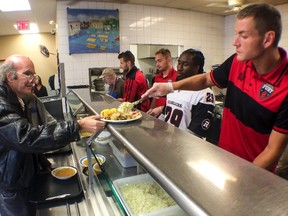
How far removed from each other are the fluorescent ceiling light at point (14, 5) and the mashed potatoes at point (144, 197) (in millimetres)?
4959

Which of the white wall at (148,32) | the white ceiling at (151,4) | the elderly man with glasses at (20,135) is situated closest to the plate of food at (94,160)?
the elderly man with glasses at (20,135)

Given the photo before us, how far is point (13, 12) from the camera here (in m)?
5.54

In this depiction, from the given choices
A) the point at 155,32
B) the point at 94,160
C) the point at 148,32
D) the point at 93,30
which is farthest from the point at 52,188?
the point at 155,32

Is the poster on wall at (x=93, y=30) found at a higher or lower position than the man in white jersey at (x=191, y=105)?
higher

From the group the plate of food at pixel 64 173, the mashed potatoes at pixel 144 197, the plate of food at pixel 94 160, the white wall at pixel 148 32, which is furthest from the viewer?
the white wall at pixel 148 32

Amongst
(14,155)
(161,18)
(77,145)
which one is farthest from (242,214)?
(161,18)

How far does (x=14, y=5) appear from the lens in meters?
4.96

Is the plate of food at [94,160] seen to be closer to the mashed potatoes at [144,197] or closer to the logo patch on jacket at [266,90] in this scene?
the mashed potatoes at [144,197]

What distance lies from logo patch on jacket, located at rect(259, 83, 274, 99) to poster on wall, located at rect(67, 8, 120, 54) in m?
4.41

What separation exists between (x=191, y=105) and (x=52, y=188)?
1.22 m

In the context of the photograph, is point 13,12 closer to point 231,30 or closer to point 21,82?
point 21,82

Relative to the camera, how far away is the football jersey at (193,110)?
1788 millimetres

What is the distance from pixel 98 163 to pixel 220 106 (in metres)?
3.32

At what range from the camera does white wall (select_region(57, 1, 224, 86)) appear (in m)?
5.00
